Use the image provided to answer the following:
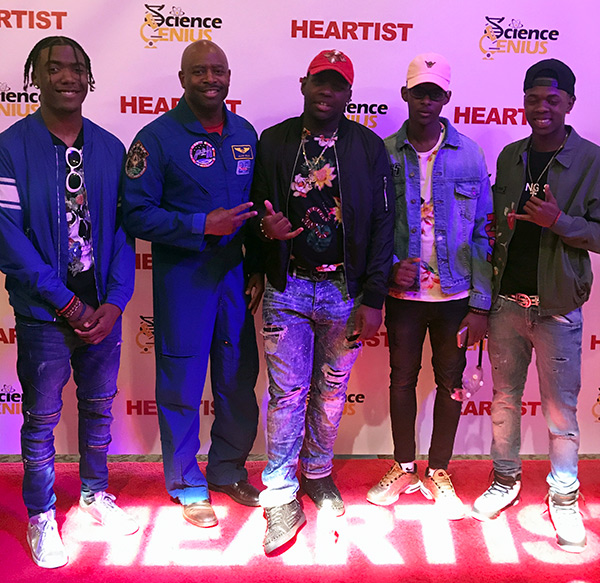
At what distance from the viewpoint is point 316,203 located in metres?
2.40

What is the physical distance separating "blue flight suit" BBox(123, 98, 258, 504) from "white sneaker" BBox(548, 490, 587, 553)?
132cm

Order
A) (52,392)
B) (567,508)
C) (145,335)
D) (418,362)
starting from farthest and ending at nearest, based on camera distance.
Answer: (145,335), (418,362), (567,508), (52,392)

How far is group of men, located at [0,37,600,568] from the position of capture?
7.54 feet

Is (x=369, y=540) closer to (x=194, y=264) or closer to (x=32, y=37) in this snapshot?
(x=194, y=264)

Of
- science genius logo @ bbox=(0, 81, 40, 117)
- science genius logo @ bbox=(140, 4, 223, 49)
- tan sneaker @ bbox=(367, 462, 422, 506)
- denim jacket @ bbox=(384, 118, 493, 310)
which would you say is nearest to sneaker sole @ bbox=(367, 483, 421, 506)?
tan sneaker @ bbox=(367, 462, 422, 506)

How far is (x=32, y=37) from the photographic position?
2877 millimetres

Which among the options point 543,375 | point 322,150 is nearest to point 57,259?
point 322,150

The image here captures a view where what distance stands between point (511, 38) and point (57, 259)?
2302 mm

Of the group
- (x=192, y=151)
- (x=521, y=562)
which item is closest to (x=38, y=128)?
(x=192, y=151)

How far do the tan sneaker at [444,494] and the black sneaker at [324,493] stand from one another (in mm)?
409

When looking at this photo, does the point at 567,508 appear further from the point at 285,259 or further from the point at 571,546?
the point at 285,259

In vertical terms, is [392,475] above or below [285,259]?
below

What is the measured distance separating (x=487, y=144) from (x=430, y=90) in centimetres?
79

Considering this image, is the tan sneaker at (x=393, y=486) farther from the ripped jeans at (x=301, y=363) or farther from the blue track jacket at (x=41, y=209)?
the blue track jacket at (x=41, y=209)
